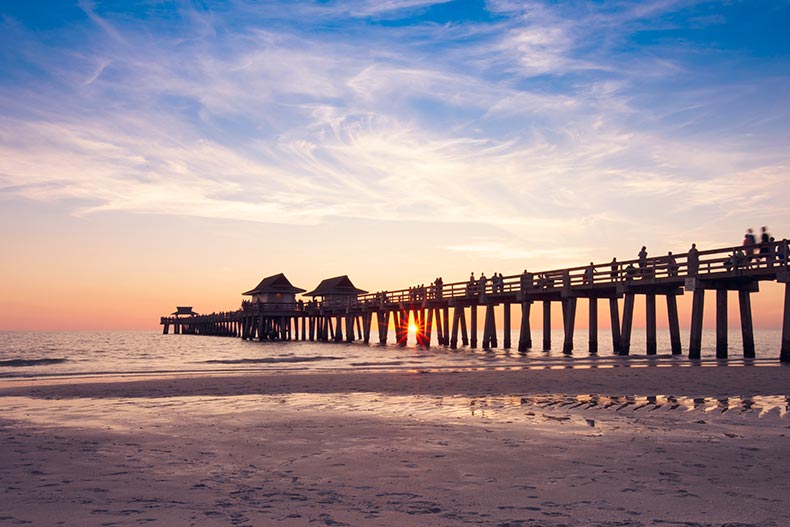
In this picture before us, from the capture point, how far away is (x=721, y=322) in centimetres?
2466

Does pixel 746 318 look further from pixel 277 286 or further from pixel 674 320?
pixel 277 286

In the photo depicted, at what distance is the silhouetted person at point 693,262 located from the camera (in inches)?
970

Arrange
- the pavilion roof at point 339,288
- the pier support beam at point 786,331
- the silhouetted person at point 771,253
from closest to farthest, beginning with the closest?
the pier support beam at point 786,331 → the silhouetted person at point 771,253 → the pavilion roof at point 339,288

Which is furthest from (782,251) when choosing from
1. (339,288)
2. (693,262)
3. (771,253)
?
(339,288)

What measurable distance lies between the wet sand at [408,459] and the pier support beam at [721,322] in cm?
1160

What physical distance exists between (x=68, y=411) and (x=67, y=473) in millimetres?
6100

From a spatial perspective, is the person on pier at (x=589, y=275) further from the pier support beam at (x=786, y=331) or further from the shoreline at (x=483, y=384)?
the shoreline at (x=483, y=384)

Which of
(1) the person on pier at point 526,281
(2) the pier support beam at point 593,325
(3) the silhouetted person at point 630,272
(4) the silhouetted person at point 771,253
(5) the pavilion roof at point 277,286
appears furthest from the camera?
(5) the pavilion roof at point 277,286

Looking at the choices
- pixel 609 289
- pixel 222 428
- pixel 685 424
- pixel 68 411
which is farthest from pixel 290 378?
pixel 609 289

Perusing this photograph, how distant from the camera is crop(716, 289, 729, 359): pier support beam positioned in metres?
24.5

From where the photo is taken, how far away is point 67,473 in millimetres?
6625

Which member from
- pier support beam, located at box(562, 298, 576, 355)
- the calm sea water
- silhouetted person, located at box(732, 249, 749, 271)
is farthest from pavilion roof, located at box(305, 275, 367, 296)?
silhouetted person, located at box(732, 249, 749, 271)

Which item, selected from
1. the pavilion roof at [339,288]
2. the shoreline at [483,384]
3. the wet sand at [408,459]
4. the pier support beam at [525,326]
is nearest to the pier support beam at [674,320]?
the pier support beam at [525,326]

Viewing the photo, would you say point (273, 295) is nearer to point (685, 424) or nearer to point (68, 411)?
point (68, 411)
